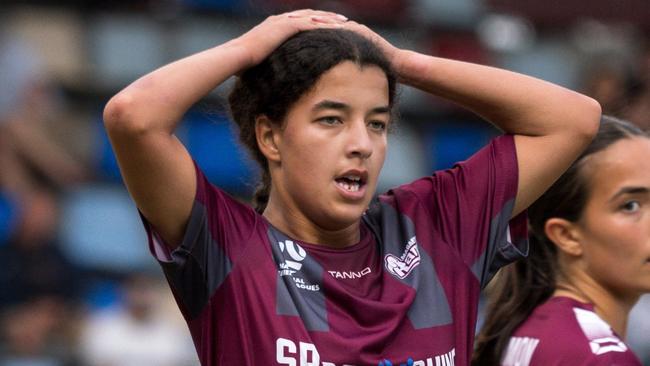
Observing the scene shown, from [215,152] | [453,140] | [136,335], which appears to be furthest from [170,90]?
[453,140]

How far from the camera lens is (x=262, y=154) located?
3.03 meters

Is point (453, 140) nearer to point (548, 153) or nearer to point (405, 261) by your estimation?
point (548, 153)

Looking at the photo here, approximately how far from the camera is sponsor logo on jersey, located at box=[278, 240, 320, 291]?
2820mm

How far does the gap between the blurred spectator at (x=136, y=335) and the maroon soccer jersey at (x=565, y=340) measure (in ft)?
11.2

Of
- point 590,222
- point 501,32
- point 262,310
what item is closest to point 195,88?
point 262,310

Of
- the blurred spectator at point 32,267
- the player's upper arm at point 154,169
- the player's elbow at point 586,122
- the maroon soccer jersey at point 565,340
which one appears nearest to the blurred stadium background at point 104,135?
the blurred spectator at point 32,267

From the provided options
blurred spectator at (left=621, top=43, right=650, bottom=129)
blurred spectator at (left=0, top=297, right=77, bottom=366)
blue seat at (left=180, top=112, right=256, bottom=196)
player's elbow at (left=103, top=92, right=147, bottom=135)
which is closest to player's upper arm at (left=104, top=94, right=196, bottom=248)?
player's elbow at (left=103, top=92, right=147, bottom=135)

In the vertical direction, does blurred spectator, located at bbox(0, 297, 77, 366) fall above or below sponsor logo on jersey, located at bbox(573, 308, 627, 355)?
below

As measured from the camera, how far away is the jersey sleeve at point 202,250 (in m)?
2.73

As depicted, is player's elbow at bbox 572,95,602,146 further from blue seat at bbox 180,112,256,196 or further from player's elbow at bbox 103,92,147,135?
blue seat at bbox 180,112,256,196

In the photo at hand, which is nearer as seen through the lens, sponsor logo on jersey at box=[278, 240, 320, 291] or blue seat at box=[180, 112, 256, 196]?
sponsor logo on jersey at box=[278, 240, 320, 291]

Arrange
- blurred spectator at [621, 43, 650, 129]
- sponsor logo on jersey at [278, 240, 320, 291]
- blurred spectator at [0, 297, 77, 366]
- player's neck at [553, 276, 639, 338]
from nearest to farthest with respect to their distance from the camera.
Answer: sponsor logo on jersey at [278, 240, 320, 291] < player's neck at [553, 276, 639, 338] < blurred spectator at [621, 43, 650, 129] < blurred spectator at [0, 297, 77, 366]

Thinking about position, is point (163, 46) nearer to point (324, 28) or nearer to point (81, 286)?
point (81, 286)

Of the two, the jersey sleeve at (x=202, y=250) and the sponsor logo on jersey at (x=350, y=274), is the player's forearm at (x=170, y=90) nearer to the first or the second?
the jersey sleeve at (x=202, y=250)
